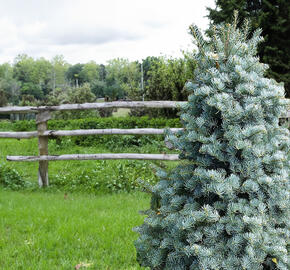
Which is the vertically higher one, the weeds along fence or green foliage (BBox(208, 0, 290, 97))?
green foliage (BBox(208, 0, 290, 97))

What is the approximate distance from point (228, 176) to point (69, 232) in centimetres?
289

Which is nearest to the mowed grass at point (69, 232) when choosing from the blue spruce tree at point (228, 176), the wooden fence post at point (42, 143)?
the wooden fence post at point (42, 143)

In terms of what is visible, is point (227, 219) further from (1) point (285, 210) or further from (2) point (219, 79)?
(2) point (219, 79)

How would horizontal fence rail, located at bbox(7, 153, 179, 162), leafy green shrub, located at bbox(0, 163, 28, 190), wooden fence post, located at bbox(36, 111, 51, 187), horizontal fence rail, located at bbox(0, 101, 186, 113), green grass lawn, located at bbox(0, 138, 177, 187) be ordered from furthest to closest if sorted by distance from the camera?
green grass lawn, located at bbox(0, 138, 177, 187)
leafy green shrub, located at bbox(0, 163, 28, 190)
wooden fence post, located at bbox(36, 111, 51, 187)
horizontal fence rail, located at bbox(0, 101, 186, 113)
horizontal fence rail, located at bbox(7, 153, 179, 162)

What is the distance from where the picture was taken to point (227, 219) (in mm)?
1865

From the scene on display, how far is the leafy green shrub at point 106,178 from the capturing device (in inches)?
263

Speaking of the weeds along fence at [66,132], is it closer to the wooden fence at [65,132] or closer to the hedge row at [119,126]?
the wooden fence at [65,132]

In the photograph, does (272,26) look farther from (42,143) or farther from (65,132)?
(42,143)

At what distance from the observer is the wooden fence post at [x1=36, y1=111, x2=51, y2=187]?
22.6 feet

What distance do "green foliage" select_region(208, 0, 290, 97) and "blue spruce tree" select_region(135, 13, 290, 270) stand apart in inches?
420

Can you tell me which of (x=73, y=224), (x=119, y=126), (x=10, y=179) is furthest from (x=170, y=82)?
(x=73, y=224)

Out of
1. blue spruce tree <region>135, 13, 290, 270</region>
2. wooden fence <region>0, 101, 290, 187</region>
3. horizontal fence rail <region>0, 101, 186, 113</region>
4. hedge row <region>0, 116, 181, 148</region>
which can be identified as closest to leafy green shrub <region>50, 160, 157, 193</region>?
wooden fence <region>0, 101, 290, 187</region>

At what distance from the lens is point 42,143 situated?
7.00 meters

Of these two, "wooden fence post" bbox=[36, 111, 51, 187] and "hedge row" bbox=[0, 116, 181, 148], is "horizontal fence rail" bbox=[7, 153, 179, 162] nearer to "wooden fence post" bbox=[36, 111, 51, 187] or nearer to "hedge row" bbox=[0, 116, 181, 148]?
"wooden fence post" bbox=[36, 111, 51, 187]
